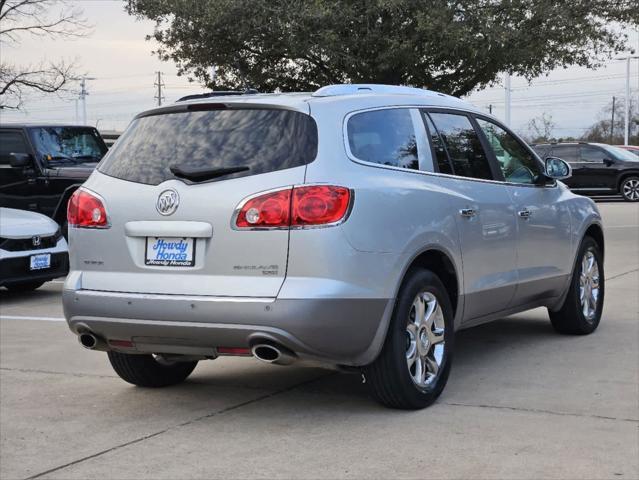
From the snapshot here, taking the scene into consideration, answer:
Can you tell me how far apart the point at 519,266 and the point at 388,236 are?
6.02ft

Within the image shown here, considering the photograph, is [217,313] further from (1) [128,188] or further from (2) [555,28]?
(2) [555,28]

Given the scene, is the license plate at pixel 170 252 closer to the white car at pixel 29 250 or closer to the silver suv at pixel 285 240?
the silver suv at pixel 285 240

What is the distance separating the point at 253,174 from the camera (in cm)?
525

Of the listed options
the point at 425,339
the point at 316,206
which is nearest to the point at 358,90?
the point at 316,206

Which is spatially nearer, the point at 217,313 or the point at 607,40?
the point at 217,313

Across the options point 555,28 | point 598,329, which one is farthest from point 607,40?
point 598,329

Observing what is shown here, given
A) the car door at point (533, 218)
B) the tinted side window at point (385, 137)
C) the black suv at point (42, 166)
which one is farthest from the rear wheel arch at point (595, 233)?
the black suv at point (42, 166)

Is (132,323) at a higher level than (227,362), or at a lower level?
higher

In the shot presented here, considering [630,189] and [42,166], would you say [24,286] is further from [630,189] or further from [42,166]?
[630,189]

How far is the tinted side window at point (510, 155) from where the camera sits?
7.04m

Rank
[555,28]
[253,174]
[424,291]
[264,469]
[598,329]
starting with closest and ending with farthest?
[264,469] → [253,174] → [424,291] → [598,329] → [555,28]

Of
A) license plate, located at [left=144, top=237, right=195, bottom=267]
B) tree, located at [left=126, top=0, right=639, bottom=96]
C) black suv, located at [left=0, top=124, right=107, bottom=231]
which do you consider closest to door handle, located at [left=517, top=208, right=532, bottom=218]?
license plate, located at [left=144, top=237, right=195, bottom=267]

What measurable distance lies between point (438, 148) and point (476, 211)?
0.47 m

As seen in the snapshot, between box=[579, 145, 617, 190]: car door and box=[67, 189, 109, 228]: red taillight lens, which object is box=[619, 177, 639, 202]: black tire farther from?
box=[67, 189, 109, 228]: red taillight lens
